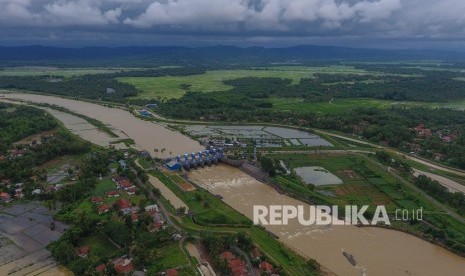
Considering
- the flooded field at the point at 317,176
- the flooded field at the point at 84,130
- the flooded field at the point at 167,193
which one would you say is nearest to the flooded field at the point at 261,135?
the flooded field at the point at 317,176

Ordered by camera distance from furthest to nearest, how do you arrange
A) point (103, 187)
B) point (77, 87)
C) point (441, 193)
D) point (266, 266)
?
point (77, 87) < point (441, 193) < point (103, 187) < point (266, 266)

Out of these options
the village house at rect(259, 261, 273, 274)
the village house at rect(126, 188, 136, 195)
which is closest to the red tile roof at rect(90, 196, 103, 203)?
the village house at rect(126, 188, 136, 195)

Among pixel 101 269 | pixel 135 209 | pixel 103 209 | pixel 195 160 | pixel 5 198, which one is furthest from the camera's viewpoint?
pixel 195 160

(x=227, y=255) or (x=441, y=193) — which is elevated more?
(x=227, y=255)

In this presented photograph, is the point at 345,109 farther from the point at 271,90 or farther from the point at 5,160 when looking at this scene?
the point at 5,160

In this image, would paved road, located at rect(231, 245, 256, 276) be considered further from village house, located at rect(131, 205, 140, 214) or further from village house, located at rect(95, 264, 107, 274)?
village house, located at rect(131, 205, 140, 214)

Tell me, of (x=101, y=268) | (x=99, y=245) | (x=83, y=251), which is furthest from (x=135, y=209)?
(x=101, y=268)

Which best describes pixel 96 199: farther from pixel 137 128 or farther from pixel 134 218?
pixel 137 128
